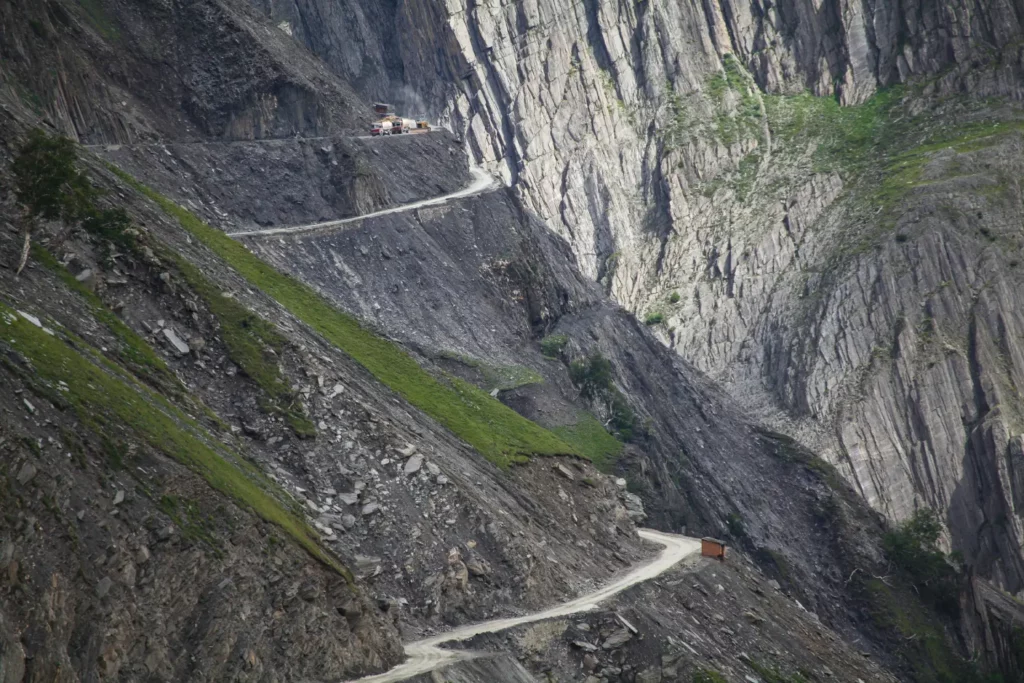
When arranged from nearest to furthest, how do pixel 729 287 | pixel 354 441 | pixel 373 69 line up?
pixel 354 441 → pixel 729 287 → pixel 373 69

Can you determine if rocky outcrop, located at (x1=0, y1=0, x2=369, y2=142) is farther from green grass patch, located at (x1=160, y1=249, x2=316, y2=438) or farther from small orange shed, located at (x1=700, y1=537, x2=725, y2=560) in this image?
small orange shed, located at (x1=700, y1=537, x2=725, y2=560)

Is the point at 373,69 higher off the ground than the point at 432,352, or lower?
higher

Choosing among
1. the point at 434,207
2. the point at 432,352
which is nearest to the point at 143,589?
the point at 432,352

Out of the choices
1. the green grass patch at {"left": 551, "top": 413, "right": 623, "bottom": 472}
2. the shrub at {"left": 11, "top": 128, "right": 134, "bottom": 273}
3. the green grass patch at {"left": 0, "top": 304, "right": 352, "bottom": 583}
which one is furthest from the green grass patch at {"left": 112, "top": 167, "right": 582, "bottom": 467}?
the green grass patch at {"left": 0, "top": 304, "right": 352, "bottom": 583}

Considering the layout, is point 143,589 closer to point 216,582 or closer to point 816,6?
point 216,582

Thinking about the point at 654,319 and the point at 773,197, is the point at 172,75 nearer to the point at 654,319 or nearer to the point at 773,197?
the point at 654,319

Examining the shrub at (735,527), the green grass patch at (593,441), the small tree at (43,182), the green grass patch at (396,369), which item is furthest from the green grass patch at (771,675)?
the small tree at (43,182)

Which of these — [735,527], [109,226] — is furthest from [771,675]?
[735,527]
